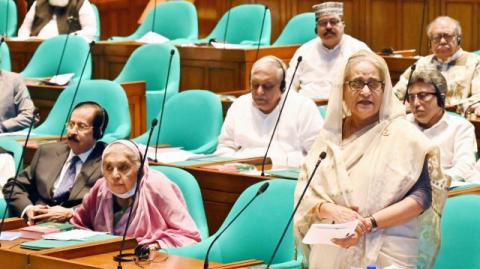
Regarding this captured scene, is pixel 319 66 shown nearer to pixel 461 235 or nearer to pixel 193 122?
pixel 193 122

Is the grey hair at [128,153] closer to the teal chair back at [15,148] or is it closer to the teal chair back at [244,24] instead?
the teal chair back at [15,148]

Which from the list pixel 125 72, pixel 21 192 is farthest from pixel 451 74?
pixel 21 192

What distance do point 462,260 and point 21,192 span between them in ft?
8.13

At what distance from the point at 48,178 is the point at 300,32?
4.25 m

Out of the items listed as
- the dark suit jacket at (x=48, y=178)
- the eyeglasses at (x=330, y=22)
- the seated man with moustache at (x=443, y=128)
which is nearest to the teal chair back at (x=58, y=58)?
the eyeglasses at (x=330, y=22)

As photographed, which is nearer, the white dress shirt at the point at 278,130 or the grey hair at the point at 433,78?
the grey hair at the point at 433,78

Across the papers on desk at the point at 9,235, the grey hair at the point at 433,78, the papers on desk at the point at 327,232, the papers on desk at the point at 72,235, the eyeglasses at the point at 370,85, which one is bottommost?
the papers on desk at the point at 9,235

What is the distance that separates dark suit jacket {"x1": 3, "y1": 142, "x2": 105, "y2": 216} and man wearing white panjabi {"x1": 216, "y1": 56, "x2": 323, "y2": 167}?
3.59 ft

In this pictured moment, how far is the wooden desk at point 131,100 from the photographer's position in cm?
865

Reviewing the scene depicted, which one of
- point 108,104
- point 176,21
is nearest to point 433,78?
point 108,104

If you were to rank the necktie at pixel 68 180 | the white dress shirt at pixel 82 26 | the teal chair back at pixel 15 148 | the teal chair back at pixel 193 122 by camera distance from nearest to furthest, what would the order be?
the necktie at pixel 68 180, the teal chair back at pixel 15 148, the teal chair back at pixel 193 122, the white dress shirt at pixel 82 26

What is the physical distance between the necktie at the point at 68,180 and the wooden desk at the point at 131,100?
2408 millimetres

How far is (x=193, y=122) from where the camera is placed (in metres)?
7.47

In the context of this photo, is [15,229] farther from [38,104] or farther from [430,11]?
[430,11]
